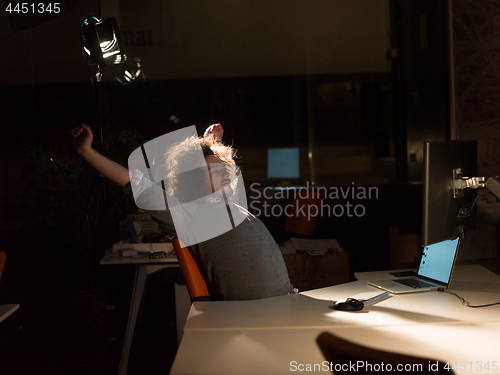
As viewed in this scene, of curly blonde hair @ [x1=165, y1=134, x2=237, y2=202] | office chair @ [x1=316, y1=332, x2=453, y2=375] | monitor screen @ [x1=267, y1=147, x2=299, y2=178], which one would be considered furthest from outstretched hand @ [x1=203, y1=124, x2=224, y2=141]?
monitor screen @ [x1=267, y1=147, x2=299, y2=178]

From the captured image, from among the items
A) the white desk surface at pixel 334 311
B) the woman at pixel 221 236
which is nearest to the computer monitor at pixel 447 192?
the white desk surface at pixel 334 311

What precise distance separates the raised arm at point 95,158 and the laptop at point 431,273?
1.19m

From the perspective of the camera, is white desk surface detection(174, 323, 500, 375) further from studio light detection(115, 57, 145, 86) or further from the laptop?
studio light detection(115, 57, 145, 86)

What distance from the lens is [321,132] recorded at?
5215 mm

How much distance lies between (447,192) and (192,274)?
3.52 feet

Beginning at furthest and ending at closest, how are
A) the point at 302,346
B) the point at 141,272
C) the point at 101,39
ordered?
1. the point at 101,39
2. the point at 141,272
3. the point at 302,346

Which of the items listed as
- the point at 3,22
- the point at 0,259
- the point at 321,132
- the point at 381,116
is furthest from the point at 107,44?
the point at 381,116

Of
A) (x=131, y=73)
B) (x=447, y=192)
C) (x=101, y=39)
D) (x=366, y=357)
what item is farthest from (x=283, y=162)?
(x=366, y=357)

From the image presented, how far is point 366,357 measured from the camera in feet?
1.97

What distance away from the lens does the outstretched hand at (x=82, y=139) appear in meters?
1.37

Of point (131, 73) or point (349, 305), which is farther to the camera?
point (131, 73)

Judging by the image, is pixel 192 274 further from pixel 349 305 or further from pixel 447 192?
pixel 447 192

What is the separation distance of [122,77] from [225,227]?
4016 millimetres

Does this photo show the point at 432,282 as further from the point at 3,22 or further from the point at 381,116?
the point at 3,22
